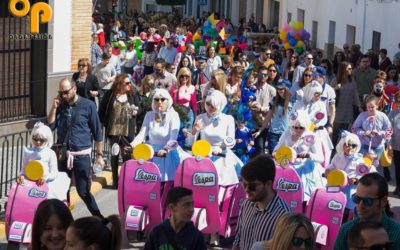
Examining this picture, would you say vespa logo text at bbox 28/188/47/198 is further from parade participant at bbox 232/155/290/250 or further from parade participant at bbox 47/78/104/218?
parade participant at bbox 232/155/290/250

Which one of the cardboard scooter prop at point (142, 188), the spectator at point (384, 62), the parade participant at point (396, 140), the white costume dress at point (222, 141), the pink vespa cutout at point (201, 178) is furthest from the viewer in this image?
the spectator at point (384, 62)

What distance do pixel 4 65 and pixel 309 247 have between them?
1326 centimetres

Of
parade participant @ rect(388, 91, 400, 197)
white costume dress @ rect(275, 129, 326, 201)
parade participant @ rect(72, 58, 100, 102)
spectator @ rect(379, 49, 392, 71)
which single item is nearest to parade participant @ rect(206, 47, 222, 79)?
spectator @ rect(379, 49, 392, 71)

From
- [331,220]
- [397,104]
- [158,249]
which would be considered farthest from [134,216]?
[397,104]

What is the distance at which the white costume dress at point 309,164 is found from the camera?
40.3ft

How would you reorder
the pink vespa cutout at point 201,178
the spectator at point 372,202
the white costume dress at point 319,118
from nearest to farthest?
the spectator at point 372,202
the pink vespa cutout at point 201,178
the white costume dress at point 319,118

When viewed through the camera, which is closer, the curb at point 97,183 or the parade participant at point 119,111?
the curb at point 97,183

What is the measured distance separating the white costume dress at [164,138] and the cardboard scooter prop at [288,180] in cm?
125

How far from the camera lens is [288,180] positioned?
12.0 metres

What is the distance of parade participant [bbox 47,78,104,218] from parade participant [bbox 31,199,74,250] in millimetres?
5560

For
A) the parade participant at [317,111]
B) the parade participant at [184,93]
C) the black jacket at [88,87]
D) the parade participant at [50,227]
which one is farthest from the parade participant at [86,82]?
the parade participant at [50,227]

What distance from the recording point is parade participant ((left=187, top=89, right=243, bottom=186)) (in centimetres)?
1246

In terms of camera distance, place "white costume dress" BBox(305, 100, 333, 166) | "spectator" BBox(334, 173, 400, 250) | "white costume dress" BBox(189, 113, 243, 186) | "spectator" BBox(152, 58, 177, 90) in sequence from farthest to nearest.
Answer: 1. "spectator" BBox(152, 58, 177, 90)
2. "white costume dress" BBox(305, 100, 333, 166)
3. "white costume dress" BBox(189, 113, 243, 186)
4. "spectator" BBox(334, 173, 400, 250)

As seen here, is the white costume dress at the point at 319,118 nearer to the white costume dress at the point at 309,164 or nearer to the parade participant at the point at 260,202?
the white costume dress at the point at 309,164
